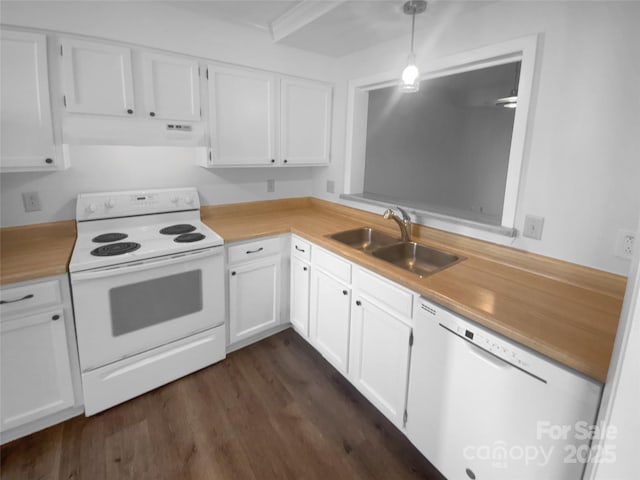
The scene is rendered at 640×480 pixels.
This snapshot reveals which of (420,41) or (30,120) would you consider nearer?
(30,120)

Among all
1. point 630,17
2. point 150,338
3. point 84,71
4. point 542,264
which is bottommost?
point 150,338

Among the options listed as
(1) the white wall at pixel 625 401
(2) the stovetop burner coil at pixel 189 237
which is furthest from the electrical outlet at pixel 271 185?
(1) the white wall at pixel 625 401

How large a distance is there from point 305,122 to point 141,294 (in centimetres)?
178

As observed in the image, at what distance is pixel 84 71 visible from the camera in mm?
1779

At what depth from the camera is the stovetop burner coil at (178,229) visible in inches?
86.3

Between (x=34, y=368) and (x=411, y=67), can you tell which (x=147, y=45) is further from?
(x=34, y=368)

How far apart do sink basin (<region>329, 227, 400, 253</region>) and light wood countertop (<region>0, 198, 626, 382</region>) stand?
0.08 meters

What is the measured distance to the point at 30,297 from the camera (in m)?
1.55

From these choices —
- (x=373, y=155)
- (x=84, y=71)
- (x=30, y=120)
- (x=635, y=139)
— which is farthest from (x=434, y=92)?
(x=30, y=120)

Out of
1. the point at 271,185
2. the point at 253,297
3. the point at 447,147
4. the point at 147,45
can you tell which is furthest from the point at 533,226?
the point at 447,147

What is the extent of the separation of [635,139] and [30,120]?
2807 mm

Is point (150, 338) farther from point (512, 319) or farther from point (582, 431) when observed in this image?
→ point (582, 431)

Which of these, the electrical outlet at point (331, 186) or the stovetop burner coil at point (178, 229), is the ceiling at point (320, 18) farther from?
the stovetop burner coil at point (178, 229)

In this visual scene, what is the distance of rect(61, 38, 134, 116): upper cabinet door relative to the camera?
5.73 feet
